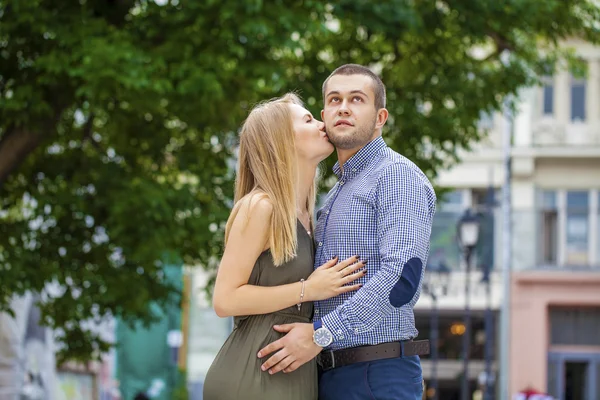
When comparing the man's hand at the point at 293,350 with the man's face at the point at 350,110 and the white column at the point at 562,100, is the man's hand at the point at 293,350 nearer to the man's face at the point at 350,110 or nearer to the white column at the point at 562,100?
the man's face at the point at 350,110

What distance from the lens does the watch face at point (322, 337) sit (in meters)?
4.71

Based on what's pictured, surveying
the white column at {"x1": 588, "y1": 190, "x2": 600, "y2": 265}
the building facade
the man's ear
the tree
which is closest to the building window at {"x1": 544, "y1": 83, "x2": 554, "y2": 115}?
the building facade

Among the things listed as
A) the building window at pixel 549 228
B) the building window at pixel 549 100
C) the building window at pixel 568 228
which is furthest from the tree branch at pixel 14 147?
the building window at pixel 549 100

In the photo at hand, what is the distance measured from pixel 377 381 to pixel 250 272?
26.6 inches

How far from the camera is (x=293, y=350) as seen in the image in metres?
4.75

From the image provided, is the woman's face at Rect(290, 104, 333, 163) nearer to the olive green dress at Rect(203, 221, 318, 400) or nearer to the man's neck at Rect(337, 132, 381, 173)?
the man's neck at Rect(337, 132, 381, 173)

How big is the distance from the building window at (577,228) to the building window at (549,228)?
389 millimetres

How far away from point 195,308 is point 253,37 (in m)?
25.9

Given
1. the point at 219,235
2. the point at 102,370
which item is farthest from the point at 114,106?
the point at 102,370

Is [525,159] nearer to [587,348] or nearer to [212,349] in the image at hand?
[587,348]

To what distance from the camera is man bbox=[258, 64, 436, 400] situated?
184 inches

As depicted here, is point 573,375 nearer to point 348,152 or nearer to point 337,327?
point 348,152

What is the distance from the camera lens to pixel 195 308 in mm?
37875

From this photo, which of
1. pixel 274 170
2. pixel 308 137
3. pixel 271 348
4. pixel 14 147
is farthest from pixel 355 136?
pixel 14 147
